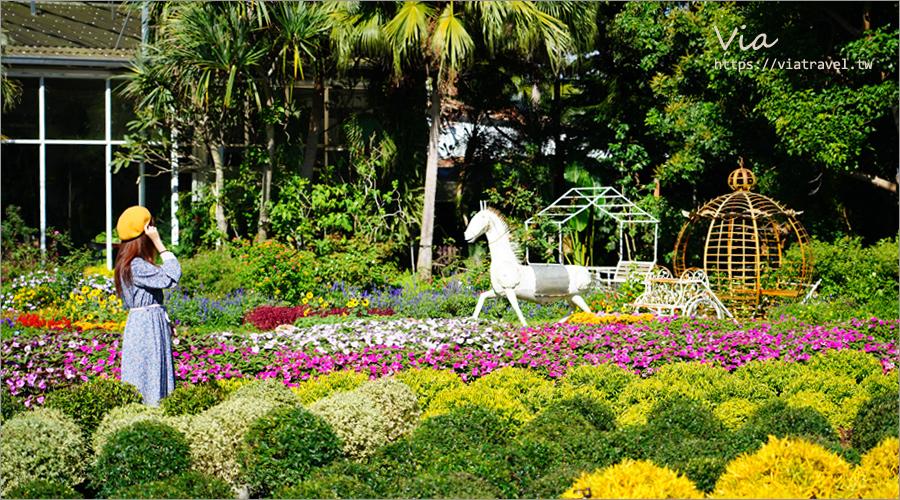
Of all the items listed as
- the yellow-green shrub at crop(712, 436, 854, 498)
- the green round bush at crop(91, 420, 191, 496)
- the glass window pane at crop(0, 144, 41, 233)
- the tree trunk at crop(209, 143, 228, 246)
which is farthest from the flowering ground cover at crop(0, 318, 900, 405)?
the glass window pane at crop(0, 144, 41, 233)

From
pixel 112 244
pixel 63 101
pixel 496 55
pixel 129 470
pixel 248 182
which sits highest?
pixel 496 55

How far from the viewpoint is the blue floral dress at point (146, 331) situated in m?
4.96

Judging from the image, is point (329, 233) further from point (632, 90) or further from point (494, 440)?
point (494, 440)

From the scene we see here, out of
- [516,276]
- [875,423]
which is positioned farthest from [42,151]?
[875,423]

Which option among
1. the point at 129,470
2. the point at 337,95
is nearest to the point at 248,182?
the point at 337,95

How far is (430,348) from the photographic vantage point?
256 inches

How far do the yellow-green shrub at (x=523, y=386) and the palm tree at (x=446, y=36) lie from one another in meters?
6.82

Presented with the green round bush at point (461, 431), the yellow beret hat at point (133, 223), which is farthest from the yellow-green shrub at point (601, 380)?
the yellow beret hat at point (133, 223)

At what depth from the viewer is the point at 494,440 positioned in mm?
4328

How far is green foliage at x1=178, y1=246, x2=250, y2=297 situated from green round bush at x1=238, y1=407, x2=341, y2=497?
22.7ft

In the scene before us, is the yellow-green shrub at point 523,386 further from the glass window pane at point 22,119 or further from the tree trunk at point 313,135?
the glass window pane at point 22,119

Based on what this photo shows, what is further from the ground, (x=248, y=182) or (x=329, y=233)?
(x=248, y=182)

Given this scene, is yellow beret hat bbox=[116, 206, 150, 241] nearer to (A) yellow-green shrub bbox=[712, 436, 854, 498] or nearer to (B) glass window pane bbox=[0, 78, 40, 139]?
(A) yellow-green shrub bbox=[712, 436, 854, 498]

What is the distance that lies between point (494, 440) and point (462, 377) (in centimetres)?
185
